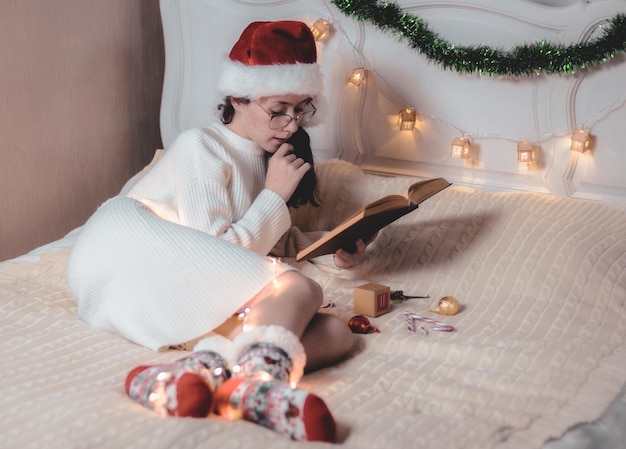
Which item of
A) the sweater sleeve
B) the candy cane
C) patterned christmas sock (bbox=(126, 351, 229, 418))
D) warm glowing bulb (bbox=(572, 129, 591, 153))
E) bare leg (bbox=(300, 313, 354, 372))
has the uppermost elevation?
warm glowing bulb (bbox=(572, 129, 591, 153))

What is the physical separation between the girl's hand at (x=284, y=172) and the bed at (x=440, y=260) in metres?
0.22

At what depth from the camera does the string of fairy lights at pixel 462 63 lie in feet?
5.92

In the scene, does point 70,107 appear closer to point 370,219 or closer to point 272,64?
point 272,64

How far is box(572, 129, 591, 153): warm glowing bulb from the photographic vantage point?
6.11 ft

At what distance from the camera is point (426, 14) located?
6.72ft

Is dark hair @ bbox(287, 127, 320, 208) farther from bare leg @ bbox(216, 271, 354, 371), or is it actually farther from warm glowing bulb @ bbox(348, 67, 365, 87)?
bare leg @ bbox(216, 271, 354, 371)

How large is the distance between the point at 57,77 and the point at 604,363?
173cm

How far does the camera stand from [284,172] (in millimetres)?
1730

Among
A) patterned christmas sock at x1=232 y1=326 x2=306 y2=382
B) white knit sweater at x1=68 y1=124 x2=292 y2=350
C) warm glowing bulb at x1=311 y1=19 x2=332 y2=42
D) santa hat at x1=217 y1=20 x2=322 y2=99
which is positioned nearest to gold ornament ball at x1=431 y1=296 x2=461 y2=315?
white knit sweater at x1=68 y1=124 x2=292 y2=350

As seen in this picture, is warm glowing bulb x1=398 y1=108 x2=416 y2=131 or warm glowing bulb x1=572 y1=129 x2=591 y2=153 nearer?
warm glowing bulb x1=572 y1=129 x2=591 y2=153

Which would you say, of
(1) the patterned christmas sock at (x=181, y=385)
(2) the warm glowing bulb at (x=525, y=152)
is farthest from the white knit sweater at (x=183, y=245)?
(2) the warm glowing bulb at (x=525, y=152)

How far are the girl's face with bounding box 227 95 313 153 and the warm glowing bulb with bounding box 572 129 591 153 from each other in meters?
0.65

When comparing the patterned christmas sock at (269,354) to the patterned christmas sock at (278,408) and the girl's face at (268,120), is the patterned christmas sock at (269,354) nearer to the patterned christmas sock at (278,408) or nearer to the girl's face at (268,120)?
the patterned christmas sock at (278,408)

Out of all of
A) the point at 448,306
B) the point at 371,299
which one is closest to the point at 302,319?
the point at 371,299
